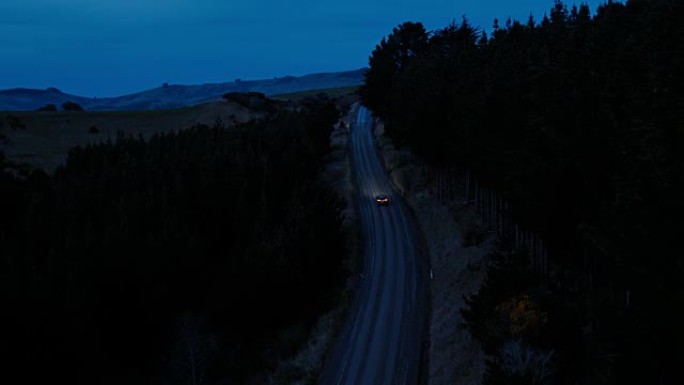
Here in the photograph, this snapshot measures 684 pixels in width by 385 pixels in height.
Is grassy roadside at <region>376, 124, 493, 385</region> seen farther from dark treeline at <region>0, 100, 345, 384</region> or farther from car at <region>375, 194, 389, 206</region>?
dark treeline at <region>0, 100, 345, 384</region>

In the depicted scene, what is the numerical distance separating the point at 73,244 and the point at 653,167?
31.7 metres

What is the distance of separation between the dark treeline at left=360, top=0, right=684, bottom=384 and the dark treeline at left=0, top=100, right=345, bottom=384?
1464 centimetres

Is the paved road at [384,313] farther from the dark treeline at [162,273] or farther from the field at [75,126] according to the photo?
the field at [75,126]

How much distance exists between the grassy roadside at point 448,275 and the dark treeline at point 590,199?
7.59 ft

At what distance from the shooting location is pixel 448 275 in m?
41.2

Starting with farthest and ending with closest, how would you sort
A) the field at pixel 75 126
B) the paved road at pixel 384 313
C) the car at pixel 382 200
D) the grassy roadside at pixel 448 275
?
1. the field at pixel 75 126
2. the car at pixel 382 200
3. the paved road at pixel 384 313
4. the grassy roadside at pixel 448 275

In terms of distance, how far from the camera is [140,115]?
121688 mm

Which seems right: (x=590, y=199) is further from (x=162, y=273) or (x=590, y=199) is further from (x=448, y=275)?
(x=162, y=273)

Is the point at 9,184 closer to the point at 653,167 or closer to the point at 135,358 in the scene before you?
the point at 135,358

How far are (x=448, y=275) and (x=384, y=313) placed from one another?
5.99 meters

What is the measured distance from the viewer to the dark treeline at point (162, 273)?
1157 inches

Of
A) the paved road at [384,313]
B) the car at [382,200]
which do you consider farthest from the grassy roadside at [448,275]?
the car at [382,200]

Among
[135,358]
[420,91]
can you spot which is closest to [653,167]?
[135,358]

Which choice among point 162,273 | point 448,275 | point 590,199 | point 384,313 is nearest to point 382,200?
point 448,275
